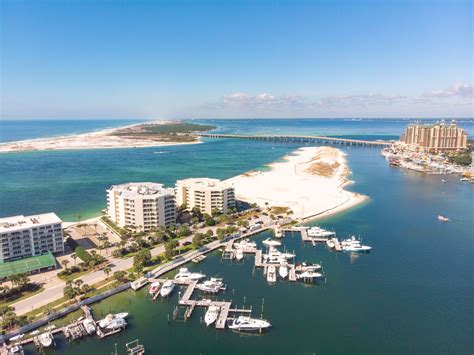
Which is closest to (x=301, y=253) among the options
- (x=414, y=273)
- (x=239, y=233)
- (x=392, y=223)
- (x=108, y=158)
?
(x=239, y=233)

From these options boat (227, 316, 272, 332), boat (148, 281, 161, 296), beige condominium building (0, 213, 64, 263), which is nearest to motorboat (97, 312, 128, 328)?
boat (148, 281, 161, 296)

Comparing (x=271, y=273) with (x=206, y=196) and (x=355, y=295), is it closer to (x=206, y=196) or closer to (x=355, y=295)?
(x=355, y=295)

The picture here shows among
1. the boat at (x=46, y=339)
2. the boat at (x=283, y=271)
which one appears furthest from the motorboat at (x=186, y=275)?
the boat at (x=46, y=339)

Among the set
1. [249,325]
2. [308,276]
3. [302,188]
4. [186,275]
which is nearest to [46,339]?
[186,275]

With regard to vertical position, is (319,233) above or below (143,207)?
below

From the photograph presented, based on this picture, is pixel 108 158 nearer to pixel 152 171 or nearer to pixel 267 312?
pixel 152 171

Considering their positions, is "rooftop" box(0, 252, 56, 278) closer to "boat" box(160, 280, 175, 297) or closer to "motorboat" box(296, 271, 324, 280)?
"boat" box(160, 280, 175, 297)
